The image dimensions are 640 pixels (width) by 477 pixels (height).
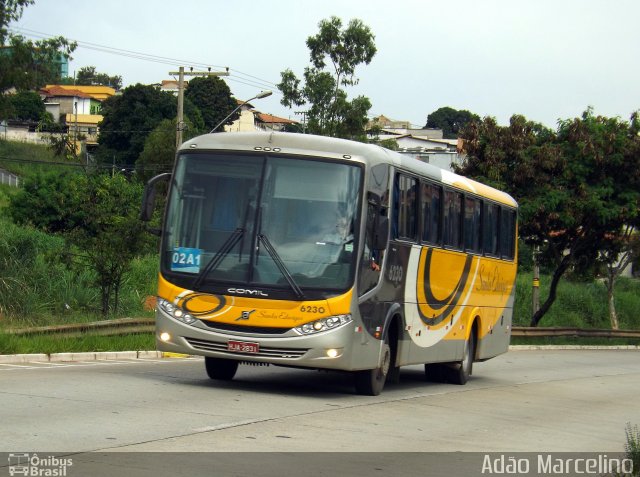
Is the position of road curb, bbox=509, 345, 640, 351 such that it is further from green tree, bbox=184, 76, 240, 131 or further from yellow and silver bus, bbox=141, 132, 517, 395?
green tree, bbox=184, 76, 240, 131

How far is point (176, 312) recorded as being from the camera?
14148mm

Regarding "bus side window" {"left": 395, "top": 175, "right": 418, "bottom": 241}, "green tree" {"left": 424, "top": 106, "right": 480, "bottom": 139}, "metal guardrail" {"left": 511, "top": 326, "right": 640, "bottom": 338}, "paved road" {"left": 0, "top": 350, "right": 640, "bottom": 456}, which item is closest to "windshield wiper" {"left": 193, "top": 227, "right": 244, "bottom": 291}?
"paved road" {"left": 0, "top": 350, "right": 640, "bottom": 456}

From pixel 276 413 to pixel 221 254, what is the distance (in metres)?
2.54

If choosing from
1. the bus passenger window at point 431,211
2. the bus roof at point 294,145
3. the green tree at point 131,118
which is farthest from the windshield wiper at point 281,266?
the green tree at point 131,118

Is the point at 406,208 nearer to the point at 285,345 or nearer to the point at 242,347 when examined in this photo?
the point at 285,345

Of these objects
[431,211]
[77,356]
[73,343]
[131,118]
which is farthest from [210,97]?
[431,211]

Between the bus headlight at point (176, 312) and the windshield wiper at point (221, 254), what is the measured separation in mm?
369

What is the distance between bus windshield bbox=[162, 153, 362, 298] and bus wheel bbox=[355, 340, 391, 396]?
185 cm

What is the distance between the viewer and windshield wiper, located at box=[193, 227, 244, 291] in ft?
45.7

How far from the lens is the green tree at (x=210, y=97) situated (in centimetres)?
11044

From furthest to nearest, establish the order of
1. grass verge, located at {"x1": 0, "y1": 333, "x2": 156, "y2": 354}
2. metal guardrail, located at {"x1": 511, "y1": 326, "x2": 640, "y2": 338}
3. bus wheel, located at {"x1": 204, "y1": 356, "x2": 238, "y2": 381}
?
metal guardrail, located at {"x1": 511, "y1": 326, "x2": 640, "y2": 338}, grass verge, located at {"x1": 0, "y1": 333, "x2": 156, "y2": 354}, bus wheel, located at {"x1": 204, "y1": 356, "x2": 238, "y2": 381}

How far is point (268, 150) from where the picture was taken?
14.2m

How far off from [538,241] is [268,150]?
2646 cm
